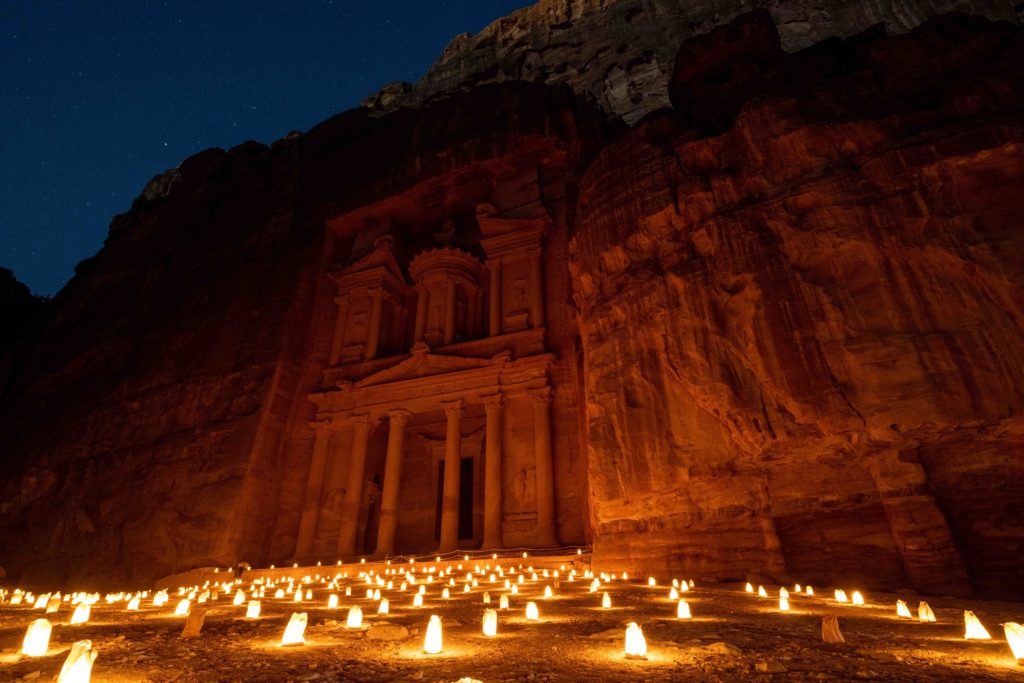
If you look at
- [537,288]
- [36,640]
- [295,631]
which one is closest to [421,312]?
[537,288]

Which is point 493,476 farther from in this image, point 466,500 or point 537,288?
point 537,288

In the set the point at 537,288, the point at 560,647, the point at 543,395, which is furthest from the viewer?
the point at 537,288

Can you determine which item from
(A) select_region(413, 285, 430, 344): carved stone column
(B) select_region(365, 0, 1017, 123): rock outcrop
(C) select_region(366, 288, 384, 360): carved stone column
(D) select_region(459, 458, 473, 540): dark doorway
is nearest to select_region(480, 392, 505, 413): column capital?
(D) select_region(459, 458, 473, 540): dark doorway

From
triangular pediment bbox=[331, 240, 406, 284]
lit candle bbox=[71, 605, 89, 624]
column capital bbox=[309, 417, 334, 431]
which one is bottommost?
lit candle bbox=[71, 605, 89, 624]

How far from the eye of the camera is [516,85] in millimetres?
27906

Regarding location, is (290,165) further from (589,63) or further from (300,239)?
(589,63)

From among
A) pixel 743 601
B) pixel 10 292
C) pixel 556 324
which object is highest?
pixel 10 292

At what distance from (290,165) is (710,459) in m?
30.0

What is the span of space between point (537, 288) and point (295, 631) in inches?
740

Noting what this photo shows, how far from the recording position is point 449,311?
2389cm

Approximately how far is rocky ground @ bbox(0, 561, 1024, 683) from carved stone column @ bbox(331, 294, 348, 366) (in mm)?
17588

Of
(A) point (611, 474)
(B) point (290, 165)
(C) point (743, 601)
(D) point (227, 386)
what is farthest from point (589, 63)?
(C) point (743, 601)

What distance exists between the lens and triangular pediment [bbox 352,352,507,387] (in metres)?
21.0

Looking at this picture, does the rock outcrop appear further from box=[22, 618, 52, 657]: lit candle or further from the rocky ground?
box=[22, 618, 52, 657]: lit candle
